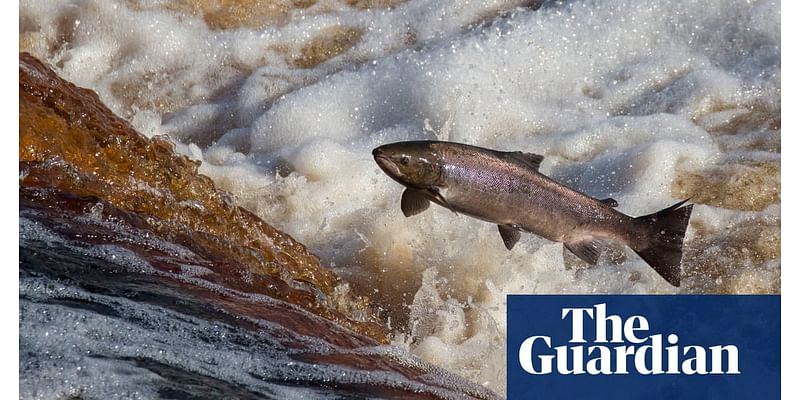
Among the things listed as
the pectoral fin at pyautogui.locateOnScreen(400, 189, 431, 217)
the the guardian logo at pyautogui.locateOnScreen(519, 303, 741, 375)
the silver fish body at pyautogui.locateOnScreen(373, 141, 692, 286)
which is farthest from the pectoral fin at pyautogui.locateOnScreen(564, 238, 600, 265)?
the pectoral fin at pyautogui.locateOnScreen(400, 189, 431, 217)

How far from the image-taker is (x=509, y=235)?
5.89ft

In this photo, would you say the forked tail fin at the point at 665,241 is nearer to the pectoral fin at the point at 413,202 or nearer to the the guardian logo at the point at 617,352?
the the guardian logo at the point at 617,352

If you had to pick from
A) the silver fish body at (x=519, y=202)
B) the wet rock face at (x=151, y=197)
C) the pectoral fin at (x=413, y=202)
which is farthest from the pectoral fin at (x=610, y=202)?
the wet rock face at (x=151, y=197)

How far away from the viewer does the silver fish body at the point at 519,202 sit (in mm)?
1701

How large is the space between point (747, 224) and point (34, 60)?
4.05 feet

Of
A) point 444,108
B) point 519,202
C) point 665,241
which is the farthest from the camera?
point 444,108

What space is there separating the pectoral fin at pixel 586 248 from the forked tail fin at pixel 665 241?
0.06 meters

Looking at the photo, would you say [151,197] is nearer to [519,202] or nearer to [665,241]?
[519,202]

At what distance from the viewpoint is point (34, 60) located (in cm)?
192

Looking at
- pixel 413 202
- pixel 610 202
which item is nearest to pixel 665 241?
pixel 610 202

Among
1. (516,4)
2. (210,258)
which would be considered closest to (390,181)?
(210,258)

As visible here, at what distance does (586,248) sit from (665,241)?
13 cm

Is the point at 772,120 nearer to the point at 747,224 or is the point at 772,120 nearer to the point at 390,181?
the point at 747,224
